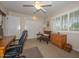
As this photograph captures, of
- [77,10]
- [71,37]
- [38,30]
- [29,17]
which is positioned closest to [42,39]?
[38,30]

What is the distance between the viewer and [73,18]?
20.1ft

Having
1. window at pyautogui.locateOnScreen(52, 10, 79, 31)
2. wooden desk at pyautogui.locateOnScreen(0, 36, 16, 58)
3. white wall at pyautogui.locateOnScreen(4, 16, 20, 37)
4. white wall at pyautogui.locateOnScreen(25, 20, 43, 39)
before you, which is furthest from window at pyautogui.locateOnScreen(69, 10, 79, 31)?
white wall at pyautogui.locateOnScreen(25, 20, 43, 39)

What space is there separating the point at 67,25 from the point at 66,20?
0.39 m

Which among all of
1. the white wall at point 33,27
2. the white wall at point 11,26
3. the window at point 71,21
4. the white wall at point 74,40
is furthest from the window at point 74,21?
the white wall at point 33,27

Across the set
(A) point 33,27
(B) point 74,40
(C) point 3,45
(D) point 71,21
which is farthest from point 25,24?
(C) point 3,45

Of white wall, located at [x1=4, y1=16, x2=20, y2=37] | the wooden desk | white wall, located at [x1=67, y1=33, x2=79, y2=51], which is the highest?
white wall, located at [x1=4, y1=16, x2=20, y2=37]

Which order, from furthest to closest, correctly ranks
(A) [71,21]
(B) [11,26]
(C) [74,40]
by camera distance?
(B) [11,26] < (A) [71,21] < (C) [74,40]

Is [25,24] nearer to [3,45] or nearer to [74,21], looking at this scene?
[74,21]

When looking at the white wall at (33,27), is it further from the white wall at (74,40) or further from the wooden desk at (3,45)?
the wooden desk at (3,45)

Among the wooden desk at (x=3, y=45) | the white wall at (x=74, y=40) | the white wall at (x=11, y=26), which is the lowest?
the white wall at (x=74, y=40)

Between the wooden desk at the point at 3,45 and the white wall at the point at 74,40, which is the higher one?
the wooden desk at the point at 3,45

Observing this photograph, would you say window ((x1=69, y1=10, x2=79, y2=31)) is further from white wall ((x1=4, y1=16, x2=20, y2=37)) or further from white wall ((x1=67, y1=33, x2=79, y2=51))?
white wall ((x1=4, y1=16, x2=20, y2=37))

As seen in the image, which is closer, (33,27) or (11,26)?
(11,26)

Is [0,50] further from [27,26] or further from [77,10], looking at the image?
[27,26]
